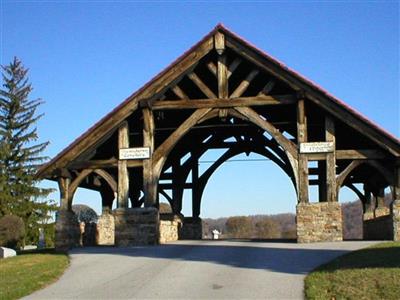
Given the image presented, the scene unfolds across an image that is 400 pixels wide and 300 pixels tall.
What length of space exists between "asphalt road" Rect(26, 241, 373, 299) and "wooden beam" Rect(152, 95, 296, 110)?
4863mm

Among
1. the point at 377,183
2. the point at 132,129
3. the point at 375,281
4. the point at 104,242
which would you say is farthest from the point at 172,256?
the point at 377,183

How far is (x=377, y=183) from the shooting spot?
83.5ft

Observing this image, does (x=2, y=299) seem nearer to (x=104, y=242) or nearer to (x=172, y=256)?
(x=172, y=256)

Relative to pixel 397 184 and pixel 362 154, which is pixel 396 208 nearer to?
pixel 397 184

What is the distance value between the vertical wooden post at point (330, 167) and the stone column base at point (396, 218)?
5.74 feet

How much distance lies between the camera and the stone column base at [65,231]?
19422mm

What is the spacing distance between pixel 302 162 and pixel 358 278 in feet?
29.2

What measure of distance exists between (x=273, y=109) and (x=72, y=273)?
1162 cm

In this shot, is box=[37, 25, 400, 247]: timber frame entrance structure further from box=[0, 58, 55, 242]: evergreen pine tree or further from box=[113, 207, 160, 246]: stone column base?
box=[0, 58, 55, 242]: evergreen pine tree

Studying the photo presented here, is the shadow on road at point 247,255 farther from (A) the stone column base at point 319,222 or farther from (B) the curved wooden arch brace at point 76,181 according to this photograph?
(B) the curved wooden arch brace at point 76,181

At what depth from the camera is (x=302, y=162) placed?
18.8 metres

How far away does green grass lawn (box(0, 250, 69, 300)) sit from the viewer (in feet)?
36.7

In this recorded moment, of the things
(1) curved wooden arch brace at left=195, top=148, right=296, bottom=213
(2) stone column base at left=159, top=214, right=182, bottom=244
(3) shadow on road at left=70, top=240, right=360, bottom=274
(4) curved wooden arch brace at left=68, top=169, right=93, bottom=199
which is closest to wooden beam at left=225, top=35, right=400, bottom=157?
(3) shadow on road at left=70, top=240, right=360, bottom=274

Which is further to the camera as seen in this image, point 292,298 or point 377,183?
point 377,183
